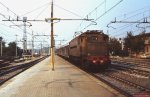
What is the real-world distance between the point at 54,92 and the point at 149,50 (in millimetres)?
80703

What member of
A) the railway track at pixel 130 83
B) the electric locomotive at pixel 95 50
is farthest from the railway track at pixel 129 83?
the electric locomotive at pixel 95 50

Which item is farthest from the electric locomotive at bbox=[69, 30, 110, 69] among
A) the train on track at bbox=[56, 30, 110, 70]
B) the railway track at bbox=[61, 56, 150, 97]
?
the railway track at bbox=[61, 56, 150, 97]

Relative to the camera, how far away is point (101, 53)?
3136cm

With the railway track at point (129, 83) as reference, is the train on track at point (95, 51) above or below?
above

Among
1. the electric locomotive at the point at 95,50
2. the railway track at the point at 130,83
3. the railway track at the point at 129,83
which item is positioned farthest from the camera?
the electric locomotive at the point at 95,50

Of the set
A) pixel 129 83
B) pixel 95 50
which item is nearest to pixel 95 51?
pixel 95 50

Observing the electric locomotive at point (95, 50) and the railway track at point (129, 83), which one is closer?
the railway track at point (129, 83)

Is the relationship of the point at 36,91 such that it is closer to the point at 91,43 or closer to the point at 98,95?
the point at 98,95

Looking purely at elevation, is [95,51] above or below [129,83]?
above

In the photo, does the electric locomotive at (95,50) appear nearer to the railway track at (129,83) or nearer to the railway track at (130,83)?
the railway track at (130,83)

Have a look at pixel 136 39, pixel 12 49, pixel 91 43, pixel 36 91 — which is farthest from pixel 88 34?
pixel 12 49

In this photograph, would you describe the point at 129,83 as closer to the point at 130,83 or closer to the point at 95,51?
the point at 130,83

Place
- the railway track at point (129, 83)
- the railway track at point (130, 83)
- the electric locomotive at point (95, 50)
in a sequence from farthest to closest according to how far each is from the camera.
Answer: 1. the electric locomotive at point (95, 50)
2. the railway track at point (129, 83)
3. the railway track at point (130, 83)

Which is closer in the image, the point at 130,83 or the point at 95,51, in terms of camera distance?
the point at 130,83
